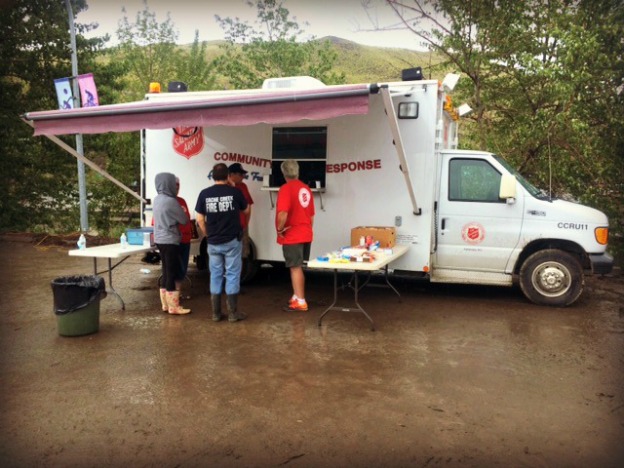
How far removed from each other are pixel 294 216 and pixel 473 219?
2.44 m

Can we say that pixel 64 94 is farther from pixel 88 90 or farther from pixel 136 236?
pixel 136 236

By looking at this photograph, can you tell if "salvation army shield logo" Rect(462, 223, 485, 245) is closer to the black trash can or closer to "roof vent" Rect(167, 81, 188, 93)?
the black trash can

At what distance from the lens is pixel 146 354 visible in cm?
499

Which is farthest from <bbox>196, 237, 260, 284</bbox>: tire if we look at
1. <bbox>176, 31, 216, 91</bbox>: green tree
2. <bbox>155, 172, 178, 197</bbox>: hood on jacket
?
<bbox>176, 31, 216, 91</bbox>: green tree

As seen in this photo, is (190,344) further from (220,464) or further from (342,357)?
(220,464)

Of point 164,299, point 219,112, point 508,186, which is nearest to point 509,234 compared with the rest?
point 508,186

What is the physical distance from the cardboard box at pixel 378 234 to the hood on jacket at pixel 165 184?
7.78 feet

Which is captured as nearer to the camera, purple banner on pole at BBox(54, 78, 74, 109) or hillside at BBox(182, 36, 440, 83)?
hillside at BBox(182, 36, 440, 83)

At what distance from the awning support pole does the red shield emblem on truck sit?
3118mm

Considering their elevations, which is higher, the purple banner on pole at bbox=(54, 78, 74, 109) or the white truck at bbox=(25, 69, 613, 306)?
the purple banner on pole at bbox=(54, 78, 74, 109)

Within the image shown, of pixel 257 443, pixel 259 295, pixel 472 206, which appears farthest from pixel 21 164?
pixel 257 443

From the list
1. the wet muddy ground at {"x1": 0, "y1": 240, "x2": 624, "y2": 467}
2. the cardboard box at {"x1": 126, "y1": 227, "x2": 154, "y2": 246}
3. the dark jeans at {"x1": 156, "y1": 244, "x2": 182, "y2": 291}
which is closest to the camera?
the wet muddy ground at {"x1": 0, "y1": 240, "x2": 624, "y2": 467}

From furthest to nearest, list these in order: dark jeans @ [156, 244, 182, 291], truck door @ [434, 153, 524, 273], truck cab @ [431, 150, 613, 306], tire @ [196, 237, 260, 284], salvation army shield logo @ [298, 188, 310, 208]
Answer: tire @ [196, 237, 260, 284] → truck door @ [434, 153, 524, 273] → truck cab @ [431, 150, 613, 306] → salvation army shield logo @ [298, 188, 310, 208] → dark jeans @ [156, 244, 182, 291]

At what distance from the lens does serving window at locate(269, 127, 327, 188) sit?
7.34 metres
